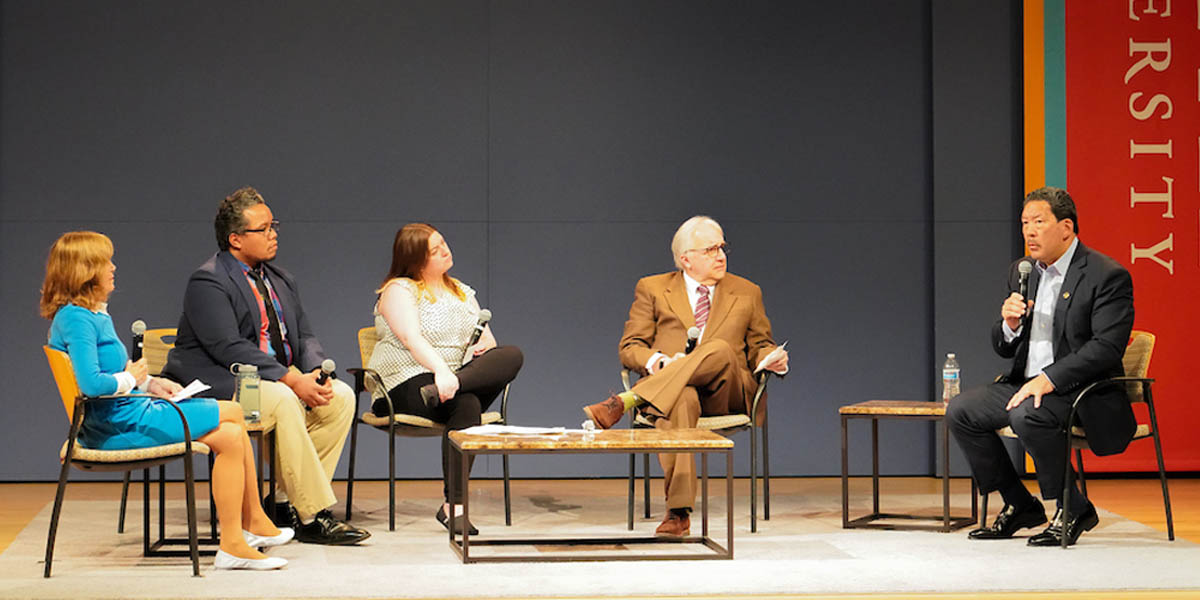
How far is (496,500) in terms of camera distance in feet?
19.1

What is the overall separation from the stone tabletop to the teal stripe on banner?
3.14 meters

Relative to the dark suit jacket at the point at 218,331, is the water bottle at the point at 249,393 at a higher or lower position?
lower

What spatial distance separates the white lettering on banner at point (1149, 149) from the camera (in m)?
6.43

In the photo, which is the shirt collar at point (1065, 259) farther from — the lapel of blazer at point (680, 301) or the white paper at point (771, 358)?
the lapel of blazer at point (680, 301)

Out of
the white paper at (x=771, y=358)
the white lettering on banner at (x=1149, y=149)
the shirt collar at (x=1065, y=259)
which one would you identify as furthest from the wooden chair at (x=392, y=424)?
the white lettering on banner at (x=1149, y=149)

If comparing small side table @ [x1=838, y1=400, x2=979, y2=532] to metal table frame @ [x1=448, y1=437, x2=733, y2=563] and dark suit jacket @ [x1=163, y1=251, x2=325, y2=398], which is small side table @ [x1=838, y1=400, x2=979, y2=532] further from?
dark suit jacket @ [x1=163, y1=251, x2=325, y2=398]

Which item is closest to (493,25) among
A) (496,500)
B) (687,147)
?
(687,147)

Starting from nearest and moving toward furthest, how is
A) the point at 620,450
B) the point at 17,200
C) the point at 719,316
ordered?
the point at 620,450 < the point at 719,316 < the point at 17,200

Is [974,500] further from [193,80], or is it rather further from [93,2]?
[93,2]

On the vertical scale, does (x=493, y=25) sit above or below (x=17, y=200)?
above

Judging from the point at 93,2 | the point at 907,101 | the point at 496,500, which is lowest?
the point at 496,500

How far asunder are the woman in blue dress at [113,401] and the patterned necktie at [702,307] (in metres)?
2.02

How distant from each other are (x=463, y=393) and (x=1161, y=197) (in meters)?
3.76

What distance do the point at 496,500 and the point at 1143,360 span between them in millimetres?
2801
